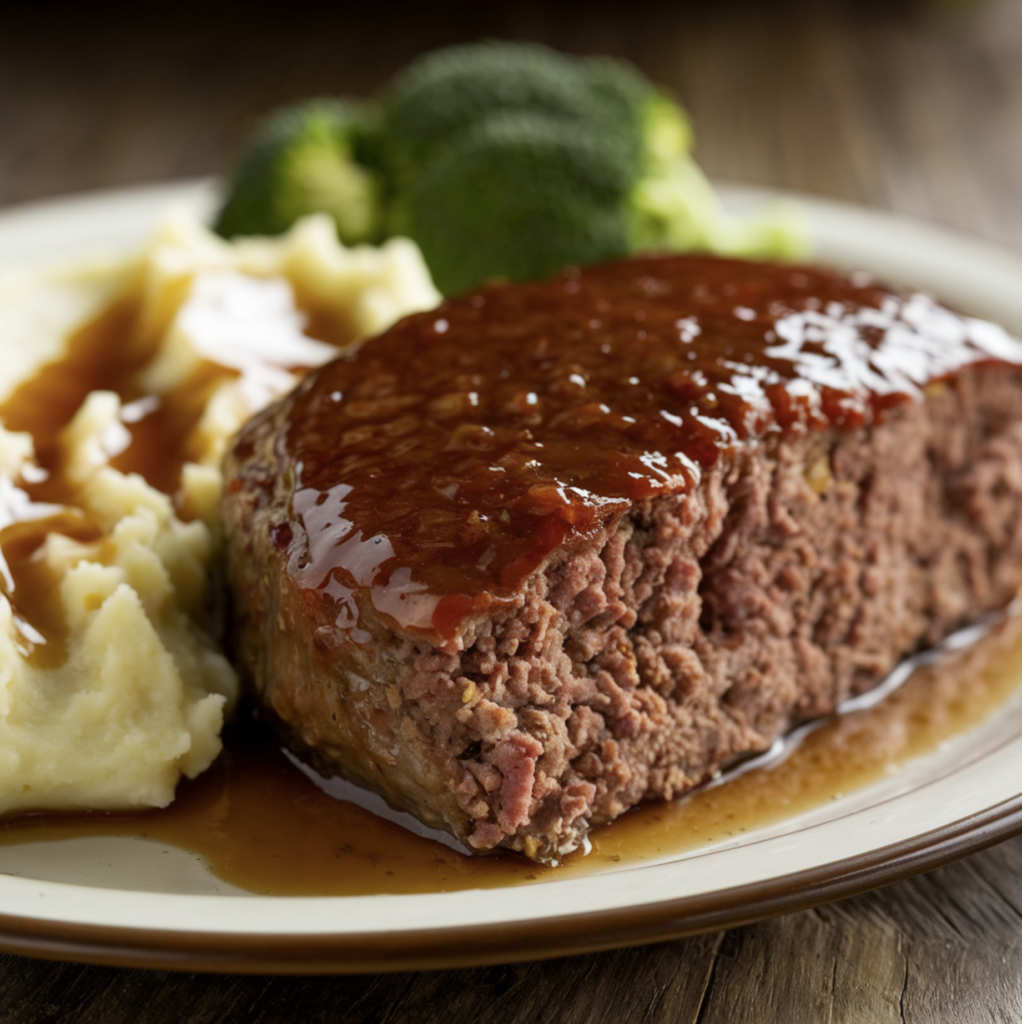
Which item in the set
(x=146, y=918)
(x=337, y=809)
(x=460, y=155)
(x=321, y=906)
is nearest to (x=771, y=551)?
(x=337, y=809)

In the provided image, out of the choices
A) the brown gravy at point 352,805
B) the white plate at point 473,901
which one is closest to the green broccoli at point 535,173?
the brown gravy at point 352,805

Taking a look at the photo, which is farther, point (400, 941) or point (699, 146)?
point (699, 146)

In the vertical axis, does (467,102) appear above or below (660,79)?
above

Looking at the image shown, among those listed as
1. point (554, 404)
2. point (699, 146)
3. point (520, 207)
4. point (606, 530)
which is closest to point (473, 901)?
point (606, 530)

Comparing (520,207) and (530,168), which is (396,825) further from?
(530,168)

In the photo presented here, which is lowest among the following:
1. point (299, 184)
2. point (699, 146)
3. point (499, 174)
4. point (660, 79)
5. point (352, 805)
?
point (699, 146)

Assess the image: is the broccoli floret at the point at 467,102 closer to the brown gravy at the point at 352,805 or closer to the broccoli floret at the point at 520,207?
the broccoli floret at the point at 520,207

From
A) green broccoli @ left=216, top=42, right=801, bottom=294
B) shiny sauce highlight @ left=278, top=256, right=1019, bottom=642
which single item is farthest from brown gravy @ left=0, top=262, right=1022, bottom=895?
green broccoli @ left=216, top=42, right=801, bottom=294
